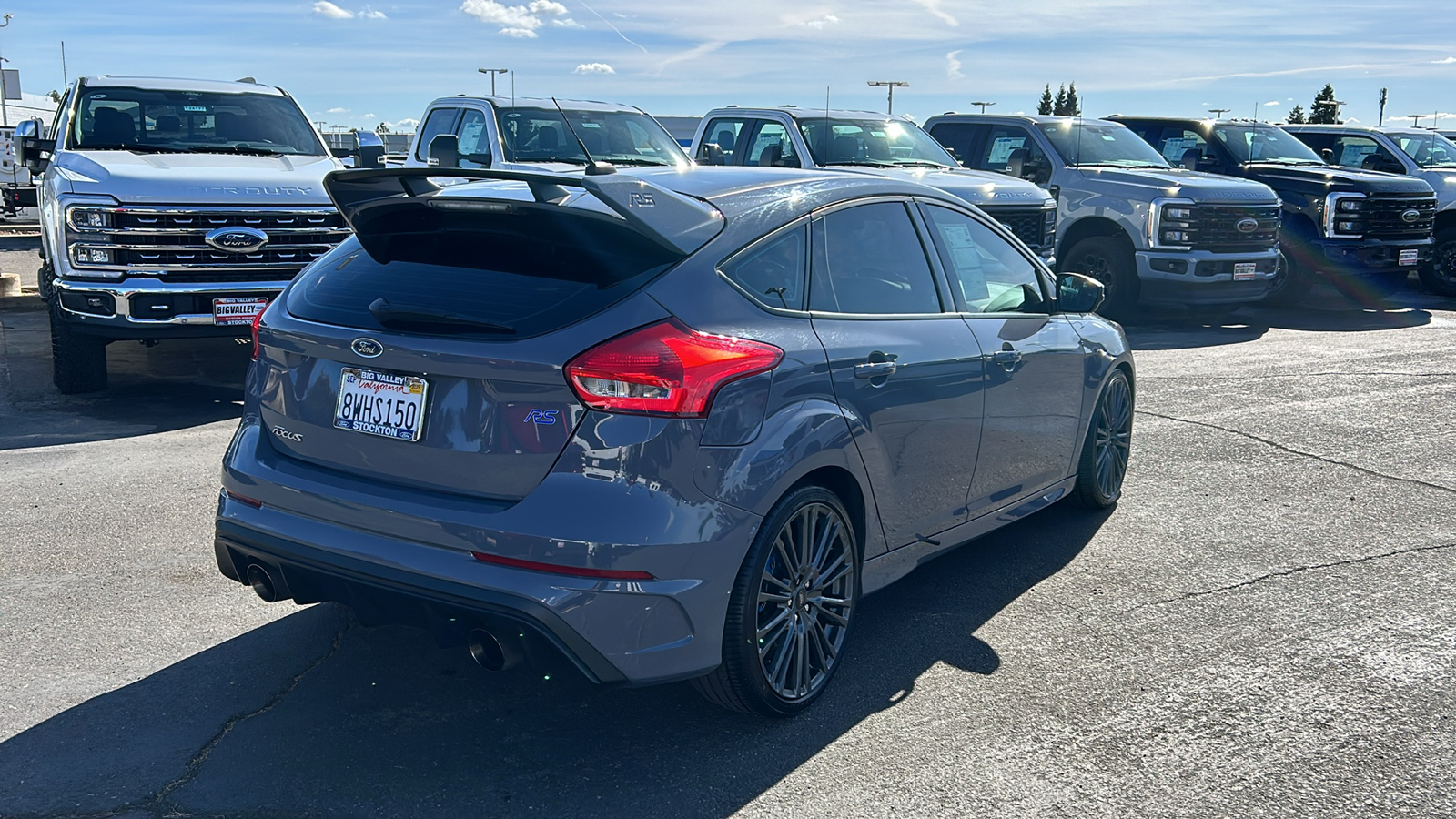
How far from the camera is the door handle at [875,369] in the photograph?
158 inches

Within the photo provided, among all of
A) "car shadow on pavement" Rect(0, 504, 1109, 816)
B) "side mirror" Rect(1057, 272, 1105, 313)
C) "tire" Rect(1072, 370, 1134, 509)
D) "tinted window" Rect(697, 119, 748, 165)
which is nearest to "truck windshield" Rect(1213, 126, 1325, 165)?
"tinted window" Rect(697, 119, 748, 165)

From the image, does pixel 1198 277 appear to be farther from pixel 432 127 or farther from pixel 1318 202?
pixel 432 127

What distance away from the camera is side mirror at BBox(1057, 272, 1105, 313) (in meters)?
5.53

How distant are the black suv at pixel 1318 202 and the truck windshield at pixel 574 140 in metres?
7.16

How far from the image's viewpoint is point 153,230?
8.29 metres

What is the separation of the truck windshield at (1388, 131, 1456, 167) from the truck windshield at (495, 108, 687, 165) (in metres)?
12.3

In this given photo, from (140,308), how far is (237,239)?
0.78m

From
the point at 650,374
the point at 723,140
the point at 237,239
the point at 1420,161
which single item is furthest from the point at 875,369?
the point at 1420,161

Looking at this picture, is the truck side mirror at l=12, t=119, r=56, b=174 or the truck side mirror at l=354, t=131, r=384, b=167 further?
the truck side mirror at l=354, t=131, r=384, b=167

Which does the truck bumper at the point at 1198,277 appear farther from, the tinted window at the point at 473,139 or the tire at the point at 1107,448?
the tire at the point at 1107,448

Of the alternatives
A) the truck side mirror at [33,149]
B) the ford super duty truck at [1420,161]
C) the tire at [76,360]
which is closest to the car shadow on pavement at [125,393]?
the tire at [76,360]

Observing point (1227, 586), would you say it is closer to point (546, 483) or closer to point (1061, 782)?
point (1061, 782)

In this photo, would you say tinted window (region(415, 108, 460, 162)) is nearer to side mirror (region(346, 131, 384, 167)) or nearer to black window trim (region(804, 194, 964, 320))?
side mirror (region(346, 131, 384, 167))

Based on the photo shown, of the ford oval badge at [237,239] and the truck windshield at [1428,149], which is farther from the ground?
the truck windshield at [1428,149]
